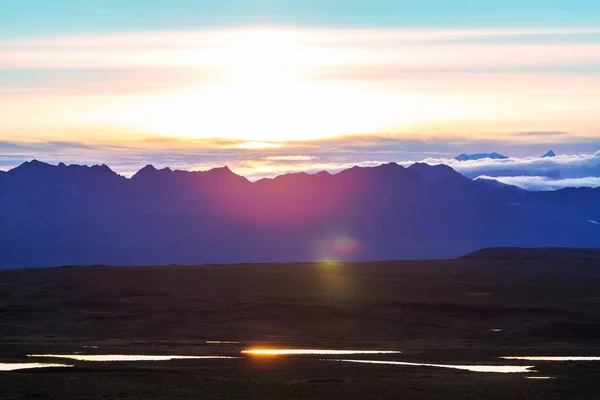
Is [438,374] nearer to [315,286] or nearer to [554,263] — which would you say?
[315,286]

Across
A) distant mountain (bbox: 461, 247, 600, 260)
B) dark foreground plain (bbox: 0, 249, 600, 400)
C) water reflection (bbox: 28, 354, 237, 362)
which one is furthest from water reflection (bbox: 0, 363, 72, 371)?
distant mountain (bbox: 461, 247, 600, 260)

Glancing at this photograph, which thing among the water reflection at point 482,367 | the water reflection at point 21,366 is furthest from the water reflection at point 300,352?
the water reflection at point 21,366

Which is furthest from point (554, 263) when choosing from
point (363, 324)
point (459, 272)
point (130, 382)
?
point (130, 382)

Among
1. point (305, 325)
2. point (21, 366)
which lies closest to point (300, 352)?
point (21, 366)

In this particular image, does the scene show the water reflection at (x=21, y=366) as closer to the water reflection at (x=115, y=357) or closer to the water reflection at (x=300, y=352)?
the water reflection at (x=115, y=357)

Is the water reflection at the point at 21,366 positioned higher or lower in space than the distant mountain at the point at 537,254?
higher

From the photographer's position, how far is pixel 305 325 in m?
82.0

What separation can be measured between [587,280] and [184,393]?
299 ft

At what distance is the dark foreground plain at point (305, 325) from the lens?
133ft

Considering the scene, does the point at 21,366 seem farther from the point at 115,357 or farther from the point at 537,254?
the point at 537,254

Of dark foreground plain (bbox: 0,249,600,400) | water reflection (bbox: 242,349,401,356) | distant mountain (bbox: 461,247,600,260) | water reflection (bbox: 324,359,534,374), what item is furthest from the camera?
distant mountain (bbox: 461,247,600,260)

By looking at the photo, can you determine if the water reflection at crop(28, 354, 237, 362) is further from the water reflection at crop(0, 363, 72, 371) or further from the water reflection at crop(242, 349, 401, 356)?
the water reflection at crop(242, 349, 401, 356)

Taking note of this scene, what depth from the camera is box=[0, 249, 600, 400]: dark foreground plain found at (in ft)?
133

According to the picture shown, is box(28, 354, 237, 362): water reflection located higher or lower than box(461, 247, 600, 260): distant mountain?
higher
